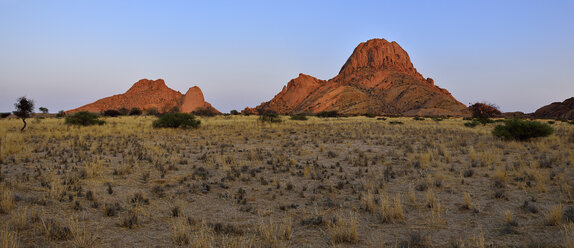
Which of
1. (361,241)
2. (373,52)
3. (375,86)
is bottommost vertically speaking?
(361,241)

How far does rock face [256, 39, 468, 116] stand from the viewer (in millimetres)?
108081

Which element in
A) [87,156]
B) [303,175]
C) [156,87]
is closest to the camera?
[303,175]

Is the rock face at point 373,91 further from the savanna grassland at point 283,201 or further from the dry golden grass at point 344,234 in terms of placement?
the dry golden grass at point 344,234

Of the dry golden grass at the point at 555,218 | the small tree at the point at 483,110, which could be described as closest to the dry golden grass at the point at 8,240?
the dry golden grass at the point at 555,218

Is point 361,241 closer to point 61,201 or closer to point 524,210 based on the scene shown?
point 524,210

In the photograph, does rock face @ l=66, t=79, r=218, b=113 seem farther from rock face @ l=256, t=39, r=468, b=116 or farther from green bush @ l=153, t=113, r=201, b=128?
green bush @ l=153, t=113, r=201, b=128

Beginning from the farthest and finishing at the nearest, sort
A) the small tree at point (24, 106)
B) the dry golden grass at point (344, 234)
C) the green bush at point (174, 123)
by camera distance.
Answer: the green bush at point (174, 123)
the small tree at point (24, 106)
the dry golden grass at point (344, 234)

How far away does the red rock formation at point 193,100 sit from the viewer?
444 feet

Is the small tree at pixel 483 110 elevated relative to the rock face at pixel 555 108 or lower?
lower

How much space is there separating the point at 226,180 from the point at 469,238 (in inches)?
237

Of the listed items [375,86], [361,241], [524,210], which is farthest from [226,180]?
[375,86]

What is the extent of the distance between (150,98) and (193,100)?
18675 millimetres

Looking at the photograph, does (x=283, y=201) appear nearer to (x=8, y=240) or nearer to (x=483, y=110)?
(x=8, y=240)

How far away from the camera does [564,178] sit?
788 centimetres
